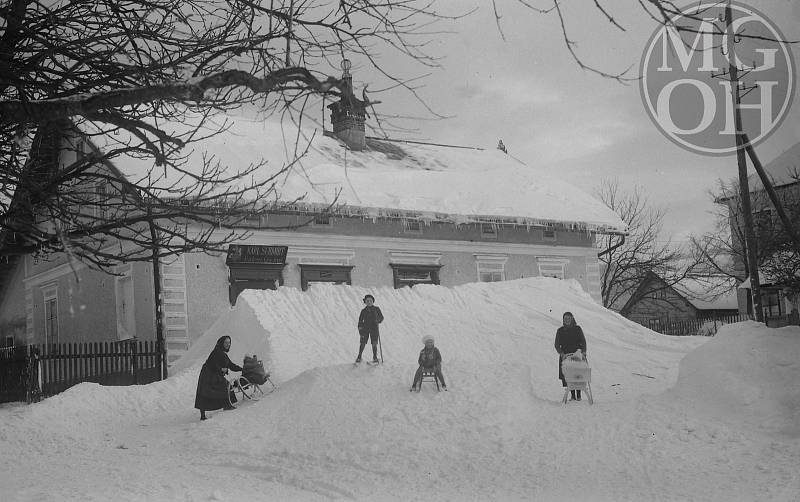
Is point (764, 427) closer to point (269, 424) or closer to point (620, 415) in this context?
point (620, 415)

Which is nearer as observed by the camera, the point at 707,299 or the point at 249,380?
the point at 249,380

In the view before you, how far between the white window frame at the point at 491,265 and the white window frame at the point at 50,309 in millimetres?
14340

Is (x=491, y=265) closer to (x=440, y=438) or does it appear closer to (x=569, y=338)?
(x=569, y=338)

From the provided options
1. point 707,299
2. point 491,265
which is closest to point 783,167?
point 491,265

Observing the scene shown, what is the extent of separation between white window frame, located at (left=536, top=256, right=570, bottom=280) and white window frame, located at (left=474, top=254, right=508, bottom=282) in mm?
1579

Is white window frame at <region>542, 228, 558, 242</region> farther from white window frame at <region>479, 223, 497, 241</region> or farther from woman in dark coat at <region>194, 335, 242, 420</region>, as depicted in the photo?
woman in dark coat at <region>194, 335, 242, 420</region>

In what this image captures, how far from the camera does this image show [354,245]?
2483 centimetres

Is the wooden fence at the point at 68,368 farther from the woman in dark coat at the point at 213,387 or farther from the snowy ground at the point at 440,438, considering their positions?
the woman in dark coat at the point at 213,387

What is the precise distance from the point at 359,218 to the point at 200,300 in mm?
5594

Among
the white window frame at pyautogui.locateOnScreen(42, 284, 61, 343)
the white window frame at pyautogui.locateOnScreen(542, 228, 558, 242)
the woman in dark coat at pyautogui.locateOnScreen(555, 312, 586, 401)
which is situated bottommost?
the woman in dark coat at pyautogui.locateOnScreen(555, 312, 586, 401)

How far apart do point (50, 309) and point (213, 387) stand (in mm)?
16500

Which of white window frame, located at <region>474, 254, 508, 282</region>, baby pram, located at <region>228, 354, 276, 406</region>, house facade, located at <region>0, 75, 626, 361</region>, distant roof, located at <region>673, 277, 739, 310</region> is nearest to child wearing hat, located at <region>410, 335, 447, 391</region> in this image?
baby pram, located at <region>228, 354, 276, 406</region>

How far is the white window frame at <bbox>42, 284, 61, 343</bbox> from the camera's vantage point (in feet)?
90.4

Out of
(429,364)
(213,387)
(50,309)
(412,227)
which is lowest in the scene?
(213,387)
